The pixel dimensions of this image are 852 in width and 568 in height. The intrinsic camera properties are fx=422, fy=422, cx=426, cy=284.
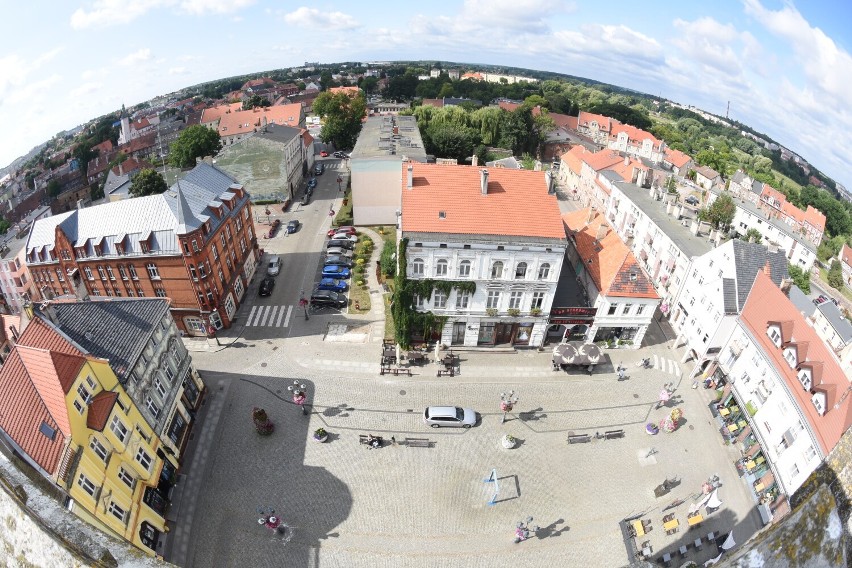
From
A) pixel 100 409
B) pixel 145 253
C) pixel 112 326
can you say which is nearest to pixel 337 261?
pixel 145 253

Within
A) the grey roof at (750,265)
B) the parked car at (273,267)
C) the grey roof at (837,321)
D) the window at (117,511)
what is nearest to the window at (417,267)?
the parked car at (273,267)

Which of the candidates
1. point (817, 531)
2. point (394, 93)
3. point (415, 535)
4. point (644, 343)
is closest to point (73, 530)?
point (817, 531)

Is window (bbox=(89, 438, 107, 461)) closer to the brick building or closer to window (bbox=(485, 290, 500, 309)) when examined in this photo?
the brick building

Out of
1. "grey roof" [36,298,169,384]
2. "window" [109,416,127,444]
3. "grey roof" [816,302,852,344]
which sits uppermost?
"grey roof" [36,298,169,384]

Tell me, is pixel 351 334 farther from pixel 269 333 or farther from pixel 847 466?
pixel 847 466

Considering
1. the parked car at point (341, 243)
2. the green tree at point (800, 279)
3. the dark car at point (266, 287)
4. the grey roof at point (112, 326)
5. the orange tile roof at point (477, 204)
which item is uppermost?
the orange tile roof at point (477, 204)

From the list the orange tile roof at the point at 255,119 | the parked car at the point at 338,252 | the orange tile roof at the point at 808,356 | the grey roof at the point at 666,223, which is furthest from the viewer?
the orange tile roof at the point at 255,119

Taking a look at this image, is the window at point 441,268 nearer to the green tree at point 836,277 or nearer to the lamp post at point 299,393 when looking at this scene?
the lamp post at point 299,393

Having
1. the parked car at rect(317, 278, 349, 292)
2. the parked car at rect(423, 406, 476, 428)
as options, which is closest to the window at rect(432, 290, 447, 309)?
the parked car at rect(423, 406, 476, 428)
